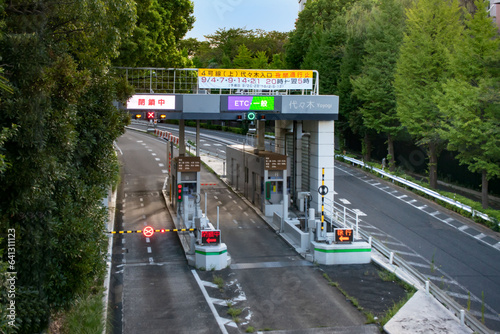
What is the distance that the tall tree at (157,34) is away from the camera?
32.0 metres

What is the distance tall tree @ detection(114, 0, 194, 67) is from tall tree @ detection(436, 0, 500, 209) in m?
17.3

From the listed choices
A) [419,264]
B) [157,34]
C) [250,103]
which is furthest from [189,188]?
[157,34]

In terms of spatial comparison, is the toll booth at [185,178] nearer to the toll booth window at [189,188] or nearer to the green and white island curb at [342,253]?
the toll booth window at [189,188]

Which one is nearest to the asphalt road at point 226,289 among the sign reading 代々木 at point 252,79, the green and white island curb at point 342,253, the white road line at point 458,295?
the green and white island curb at point 342,253

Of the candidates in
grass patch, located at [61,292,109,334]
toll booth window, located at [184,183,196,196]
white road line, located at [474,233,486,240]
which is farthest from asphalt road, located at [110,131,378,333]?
white road line, located at [474,233,486,240]

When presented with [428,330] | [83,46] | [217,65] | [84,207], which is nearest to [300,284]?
[428,330]

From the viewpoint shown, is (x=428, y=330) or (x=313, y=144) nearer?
(x=428, y=330)

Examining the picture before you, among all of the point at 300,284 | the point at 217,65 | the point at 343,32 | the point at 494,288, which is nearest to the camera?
the point at 300,284

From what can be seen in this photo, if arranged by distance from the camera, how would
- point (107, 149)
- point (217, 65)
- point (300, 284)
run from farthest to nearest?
point (217, 65) < point (300, 284) < point (107, 149)

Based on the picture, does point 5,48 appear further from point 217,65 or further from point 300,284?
point 217,65

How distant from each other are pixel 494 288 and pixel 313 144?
1103 cm

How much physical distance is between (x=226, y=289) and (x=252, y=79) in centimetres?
1065

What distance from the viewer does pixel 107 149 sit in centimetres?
1320

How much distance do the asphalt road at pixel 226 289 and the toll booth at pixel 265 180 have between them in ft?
3.96
